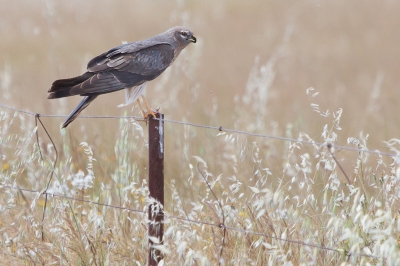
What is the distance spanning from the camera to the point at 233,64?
10.8 m

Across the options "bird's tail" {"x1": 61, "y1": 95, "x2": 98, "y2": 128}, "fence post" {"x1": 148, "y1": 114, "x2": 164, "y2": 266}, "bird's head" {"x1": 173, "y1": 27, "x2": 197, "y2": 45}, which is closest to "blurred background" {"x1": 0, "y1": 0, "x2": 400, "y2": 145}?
"bird's head" {"x1": 173, "y1": 27, "x2": 197, "y2": 45}

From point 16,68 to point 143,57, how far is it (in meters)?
7.37

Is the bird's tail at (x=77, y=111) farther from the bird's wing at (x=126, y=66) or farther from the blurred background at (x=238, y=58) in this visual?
the blurred background at (x=238, y=58)

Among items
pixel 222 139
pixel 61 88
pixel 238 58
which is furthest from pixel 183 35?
pixel 238 58

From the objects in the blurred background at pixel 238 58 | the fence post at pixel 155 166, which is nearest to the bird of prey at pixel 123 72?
the fence post at pixel 155 166

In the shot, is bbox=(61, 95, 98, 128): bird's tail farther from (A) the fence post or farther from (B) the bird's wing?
(A) the fence post

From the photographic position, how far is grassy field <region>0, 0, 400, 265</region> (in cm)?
325

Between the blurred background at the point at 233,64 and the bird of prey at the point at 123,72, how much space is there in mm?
871

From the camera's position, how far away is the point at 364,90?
29.6 ft

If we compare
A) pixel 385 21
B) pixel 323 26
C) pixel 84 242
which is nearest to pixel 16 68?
pixel 323 26

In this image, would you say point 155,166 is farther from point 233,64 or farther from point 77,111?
point 233,64

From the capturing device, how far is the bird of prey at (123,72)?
4215mm

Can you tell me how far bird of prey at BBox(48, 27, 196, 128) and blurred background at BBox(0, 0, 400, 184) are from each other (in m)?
0.87

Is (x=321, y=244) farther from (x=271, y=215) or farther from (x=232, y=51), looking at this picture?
(x=232, y=51)
